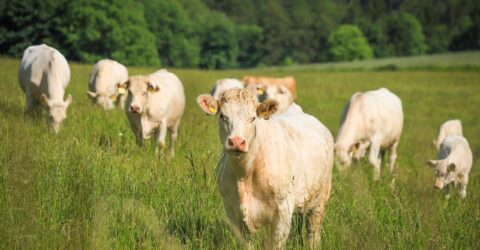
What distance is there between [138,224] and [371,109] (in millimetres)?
7720

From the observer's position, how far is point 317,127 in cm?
679

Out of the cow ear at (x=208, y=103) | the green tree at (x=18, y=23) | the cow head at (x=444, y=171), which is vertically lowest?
the cow head at (x=444, y=171)

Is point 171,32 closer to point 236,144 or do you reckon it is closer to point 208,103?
point 208,103

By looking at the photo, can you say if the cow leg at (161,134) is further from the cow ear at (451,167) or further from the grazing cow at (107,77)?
the grazing cow at (107,77)

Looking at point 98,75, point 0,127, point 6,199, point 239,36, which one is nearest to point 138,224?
point 6,199

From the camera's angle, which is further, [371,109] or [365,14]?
[365,14]

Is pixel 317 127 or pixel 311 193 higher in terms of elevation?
pixel 317 127

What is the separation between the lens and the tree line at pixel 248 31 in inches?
2598

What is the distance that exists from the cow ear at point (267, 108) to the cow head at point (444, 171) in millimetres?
6286

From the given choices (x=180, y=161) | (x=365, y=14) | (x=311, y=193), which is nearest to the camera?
(x=311, y=193)

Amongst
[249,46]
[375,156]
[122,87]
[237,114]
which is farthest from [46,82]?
[249,46]

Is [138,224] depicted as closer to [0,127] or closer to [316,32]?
[0,127]

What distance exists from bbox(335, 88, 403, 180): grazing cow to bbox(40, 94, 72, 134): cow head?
16.1ft

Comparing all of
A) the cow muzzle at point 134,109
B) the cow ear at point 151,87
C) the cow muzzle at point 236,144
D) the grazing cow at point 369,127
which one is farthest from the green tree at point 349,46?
the cow muzzle at point 236,144
